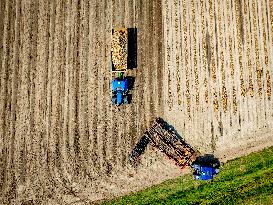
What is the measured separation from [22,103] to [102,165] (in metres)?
7.44

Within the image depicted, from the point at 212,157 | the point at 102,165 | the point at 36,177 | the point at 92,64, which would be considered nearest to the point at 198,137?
the point at 212,157

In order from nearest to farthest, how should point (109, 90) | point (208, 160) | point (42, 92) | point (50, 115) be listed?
point (208, 160), point (50, 115), point (109, 90), point (42, 92)

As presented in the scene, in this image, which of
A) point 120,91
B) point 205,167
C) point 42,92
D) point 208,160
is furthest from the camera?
point 42,92

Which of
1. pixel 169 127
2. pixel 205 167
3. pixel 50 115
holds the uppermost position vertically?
pixel 50 115

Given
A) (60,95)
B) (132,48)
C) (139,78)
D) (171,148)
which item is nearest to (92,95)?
(60,95)

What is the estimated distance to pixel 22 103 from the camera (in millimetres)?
28641

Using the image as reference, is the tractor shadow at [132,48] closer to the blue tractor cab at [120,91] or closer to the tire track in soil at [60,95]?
the blue tractor cab at [120,91]

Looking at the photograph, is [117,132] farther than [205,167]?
Yes

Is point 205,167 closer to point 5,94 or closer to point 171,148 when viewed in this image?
point 171,148

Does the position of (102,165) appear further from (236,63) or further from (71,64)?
(236,63)

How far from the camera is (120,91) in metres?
28.2

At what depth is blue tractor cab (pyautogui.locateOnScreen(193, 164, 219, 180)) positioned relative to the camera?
89.9 ft

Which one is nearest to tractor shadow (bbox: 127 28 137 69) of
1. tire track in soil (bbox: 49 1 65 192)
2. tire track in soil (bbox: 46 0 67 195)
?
tire track in soil (bbox: 49 1 65 192)

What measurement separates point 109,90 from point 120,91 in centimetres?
95
